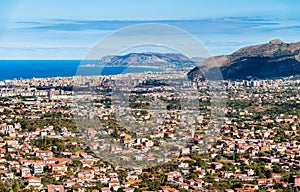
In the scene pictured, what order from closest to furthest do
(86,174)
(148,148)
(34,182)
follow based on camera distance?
(34,182) < (86,174) < (148,148)

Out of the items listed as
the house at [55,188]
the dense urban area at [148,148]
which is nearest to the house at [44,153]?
the dense urban area at [148,148]

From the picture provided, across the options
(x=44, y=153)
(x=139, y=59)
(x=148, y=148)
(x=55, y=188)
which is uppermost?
(x=139, y=59)

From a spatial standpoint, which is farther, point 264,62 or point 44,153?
point 264,62

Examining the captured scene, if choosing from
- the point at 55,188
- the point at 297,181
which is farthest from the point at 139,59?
the point at 55,188

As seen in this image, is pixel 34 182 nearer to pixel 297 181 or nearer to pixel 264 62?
pixel 297 181

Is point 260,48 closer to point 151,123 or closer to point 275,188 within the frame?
point 151,123

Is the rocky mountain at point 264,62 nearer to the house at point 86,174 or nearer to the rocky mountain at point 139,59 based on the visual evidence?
the rocky mountain at point 139,59

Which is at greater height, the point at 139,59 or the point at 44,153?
the point at 139,59
